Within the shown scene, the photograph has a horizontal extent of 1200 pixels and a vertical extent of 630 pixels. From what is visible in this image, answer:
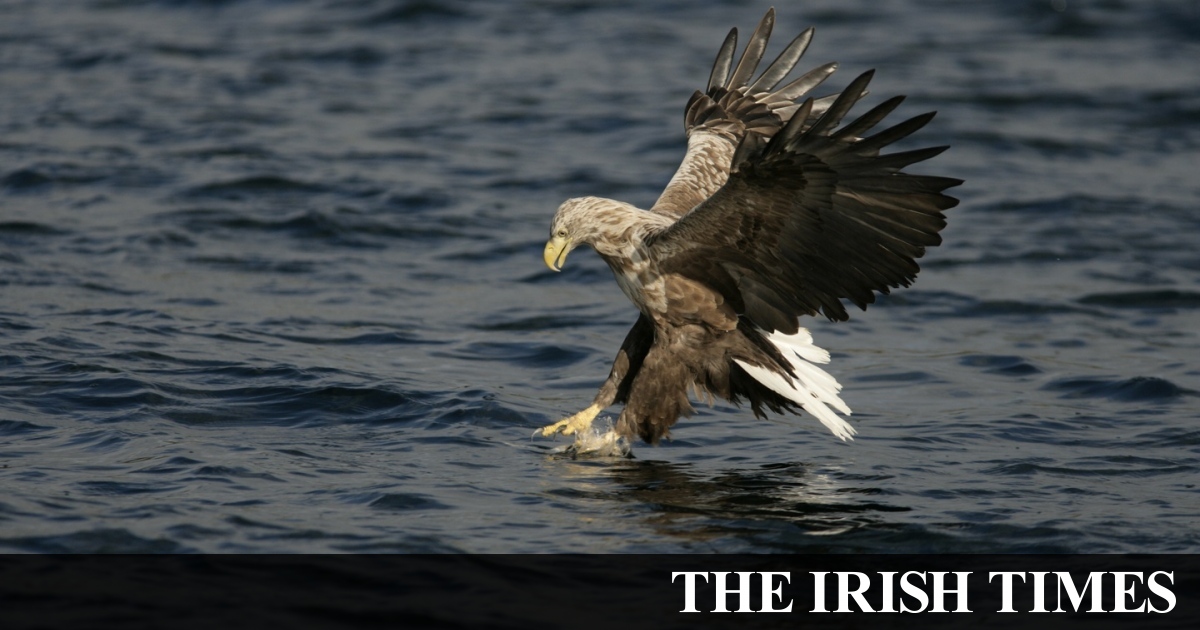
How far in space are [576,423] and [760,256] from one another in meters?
1.04

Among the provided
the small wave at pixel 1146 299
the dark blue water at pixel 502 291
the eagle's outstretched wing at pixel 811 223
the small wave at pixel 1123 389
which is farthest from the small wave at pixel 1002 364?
the eagle's outstretched wing at pixel 811 223

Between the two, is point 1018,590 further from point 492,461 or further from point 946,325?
point 946,325

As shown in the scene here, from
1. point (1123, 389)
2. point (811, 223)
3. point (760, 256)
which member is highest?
point (811, 223)

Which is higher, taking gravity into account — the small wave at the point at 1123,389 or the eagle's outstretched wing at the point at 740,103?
the eagle's outstretched wing at the point at 740,103

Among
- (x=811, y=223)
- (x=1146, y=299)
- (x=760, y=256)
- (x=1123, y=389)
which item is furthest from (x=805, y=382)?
(x=1146, y=299)

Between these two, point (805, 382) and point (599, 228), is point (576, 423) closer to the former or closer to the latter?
point (599, 228)

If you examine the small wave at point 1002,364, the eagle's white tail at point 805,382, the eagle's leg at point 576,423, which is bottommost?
the small wave at point 1002,364

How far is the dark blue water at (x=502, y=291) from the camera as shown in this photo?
16.7 ft

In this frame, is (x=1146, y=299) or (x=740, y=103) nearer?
(x=740, y=103)

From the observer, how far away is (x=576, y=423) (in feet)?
19.0

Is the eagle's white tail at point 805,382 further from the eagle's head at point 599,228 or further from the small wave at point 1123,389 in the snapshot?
the small wave at point 1123,389

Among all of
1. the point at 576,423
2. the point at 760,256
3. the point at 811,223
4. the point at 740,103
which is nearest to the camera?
the point at 811,223

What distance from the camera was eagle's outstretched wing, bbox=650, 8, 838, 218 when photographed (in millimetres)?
6445

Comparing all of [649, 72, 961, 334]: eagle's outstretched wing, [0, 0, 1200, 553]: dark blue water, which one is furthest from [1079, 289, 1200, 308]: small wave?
[649, 72, 961, 334]: eagle's outstretched wing
